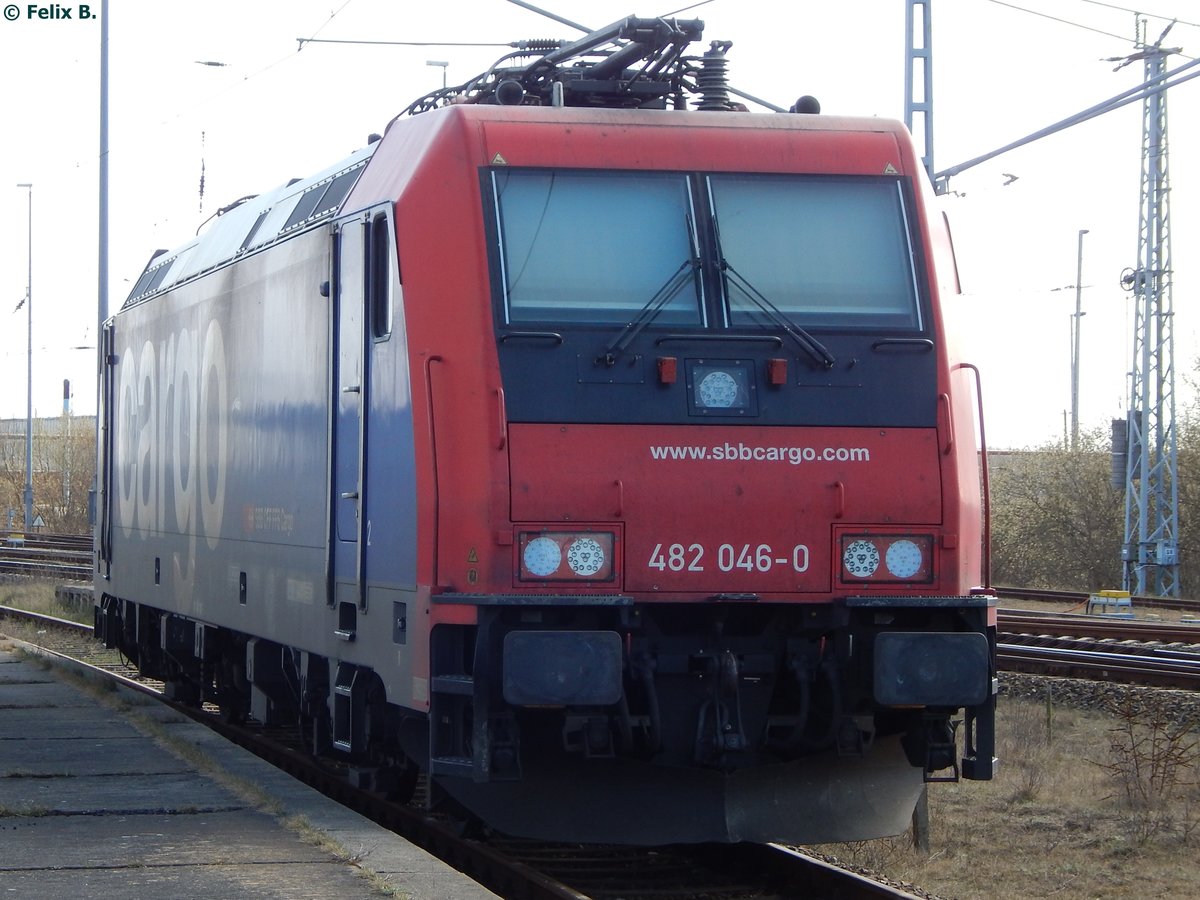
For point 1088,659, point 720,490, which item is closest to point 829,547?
point 720,490

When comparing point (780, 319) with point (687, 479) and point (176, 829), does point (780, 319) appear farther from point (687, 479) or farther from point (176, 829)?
point (176, 829)

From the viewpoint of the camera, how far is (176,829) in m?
7.09

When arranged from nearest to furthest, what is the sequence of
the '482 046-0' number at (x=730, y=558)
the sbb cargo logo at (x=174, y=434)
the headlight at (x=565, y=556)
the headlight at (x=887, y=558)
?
the headlight at (x=565, y=556) → the '482 046-0' number at (x=730, y=558) → the headlight at (x=887, y=558) → the sbb cargo logo at (x=174, y=434)

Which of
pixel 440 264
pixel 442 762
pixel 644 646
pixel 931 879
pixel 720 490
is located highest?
pixel 440 264

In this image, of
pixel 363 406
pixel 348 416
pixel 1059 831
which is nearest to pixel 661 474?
pixel 363 406

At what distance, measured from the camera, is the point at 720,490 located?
6988 mm

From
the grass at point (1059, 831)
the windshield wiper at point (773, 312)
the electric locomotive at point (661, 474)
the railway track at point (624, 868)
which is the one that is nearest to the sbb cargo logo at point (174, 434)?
the railway track at point (624, 868)

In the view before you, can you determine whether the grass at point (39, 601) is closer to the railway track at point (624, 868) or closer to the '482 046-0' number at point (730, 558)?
the railway track at point (624, 868)

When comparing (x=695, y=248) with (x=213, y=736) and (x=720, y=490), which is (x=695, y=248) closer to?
(x=720, y=490)

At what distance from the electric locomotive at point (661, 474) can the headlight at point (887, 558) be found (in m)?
0.01

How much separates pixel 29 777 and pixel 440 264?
3.57 m

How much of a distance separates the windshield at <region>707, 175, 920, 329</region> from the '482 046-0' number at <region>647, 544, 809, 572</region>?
3.27ft

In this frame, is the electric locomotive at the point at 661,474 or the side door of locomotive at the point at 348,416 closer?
the electric locomotive at the point at 661,474

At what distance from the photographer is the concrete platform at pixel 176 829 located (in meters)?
6.04
